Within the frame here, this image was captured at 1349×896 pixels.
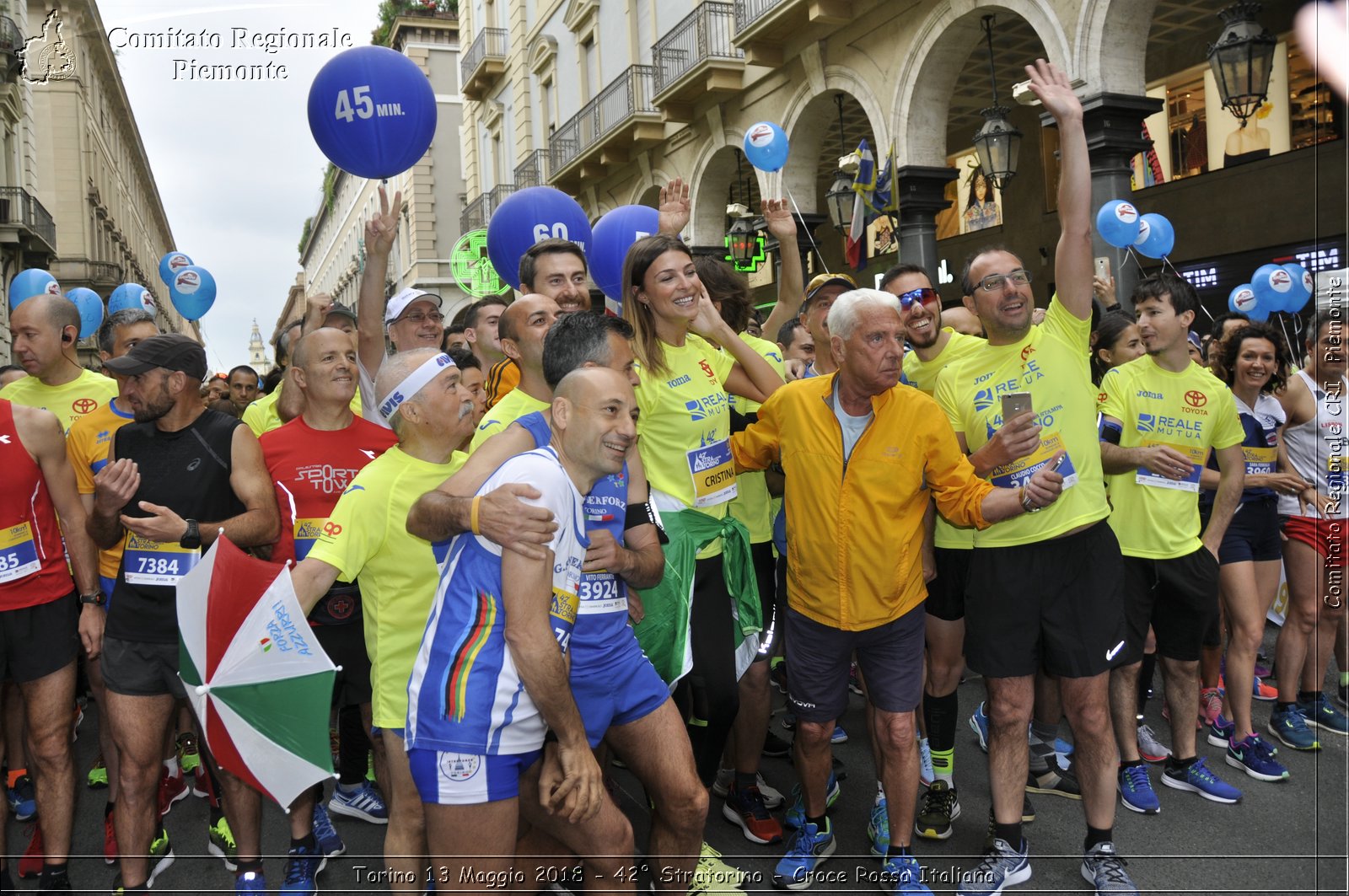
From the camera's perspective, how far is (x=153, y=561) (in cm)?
395

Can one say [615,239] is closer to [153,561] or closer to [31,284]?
[153,561]

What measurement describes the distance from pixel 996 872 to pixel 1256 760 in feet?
6.78

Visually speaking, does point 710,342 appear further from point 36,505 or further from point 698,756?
point 36,505

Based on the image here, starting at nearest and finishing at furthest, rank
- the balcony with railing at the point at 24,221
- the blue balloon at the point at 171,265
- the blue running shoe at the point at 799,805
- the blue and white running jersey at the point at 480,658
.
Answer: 1. the blue and white running jersey at the point at 480,658
2. the blue running shoe at the point at 799,805
3. the blue balloon at the point at 171,265
4. the balcony with railing at the point at 24,221

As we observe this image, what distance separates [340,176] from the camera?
61281 mm

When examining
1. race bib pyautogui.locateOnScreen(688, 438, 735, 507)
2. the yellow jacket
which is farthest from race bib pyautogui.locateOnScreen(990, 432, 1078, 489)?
race bib pyautogui.locateOnScreen(688, 438, 735, 507)

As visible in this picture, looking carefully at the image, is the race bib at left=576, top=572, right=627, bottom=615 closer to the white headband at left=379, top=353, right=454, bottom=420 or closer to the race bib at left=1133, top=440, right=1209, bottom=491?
the white headband at left=379, top=353, right=454, bottom=420

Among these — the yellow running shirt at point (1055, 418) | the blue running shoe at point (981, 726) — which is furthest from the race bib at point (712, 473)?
the blue running shoe at point (981, 726)

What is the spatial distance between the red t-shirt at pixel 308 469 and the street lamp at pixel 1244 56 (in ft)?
23.0

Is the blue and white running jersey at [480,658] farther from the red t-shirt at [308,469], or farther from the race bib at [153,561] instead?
the race bib at [153,561]

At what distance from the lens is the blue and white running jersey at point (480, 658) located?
8.66ft

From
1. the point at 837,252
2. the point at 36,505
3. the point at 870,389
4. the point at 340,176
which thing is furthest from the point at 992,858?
the point at 340,176

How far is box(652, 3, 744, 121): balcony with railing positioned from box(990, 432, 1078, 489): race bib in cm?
1368

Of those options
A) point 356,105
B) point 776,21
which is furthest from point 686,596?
point 776,21
